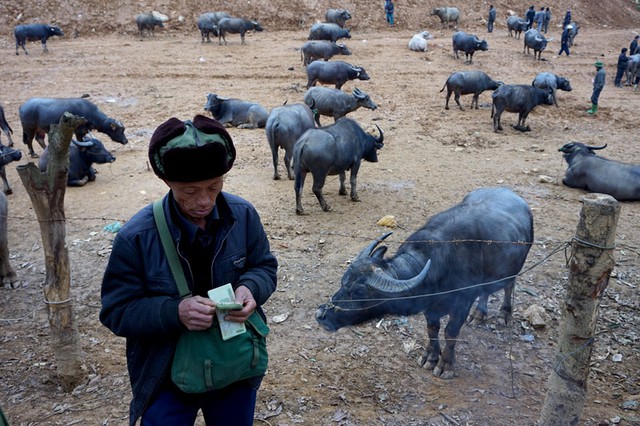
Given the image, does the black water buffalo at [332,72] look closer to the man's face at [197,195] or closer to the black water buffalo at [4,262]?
the black water buffalo at [4,262]

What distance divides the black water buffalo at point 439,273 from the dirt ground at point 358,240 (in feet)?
1.85

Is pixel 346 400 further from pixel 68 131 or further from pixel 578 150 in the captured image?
pixel 578 150

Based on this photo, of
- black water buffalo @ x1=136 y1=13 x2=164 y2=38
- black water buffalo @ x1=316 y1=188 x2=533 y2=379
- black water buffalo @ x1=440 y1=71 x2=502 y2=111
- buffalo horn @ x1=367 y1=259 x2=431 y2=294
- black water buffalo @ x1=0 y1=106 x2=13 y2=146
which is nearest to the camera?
buffalo horn @ x1=367 y1=259 x2=431 y2=294

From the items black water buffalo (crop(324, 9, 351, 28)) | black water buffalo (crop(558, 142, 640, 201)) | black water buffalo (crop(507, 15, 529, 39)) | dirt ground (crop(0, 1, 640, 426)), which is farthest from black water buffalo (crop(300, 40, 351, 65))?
black water buffalo (crop(558, 142, 640, 201))

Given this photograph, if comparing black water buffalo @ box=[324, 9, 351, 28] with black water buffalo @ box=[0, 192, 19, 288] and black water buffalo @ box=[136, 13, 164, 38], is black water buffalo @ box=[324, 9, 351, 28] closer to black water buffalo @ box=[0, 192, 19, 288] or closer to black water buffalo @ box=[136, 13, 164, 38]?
black water buffalo @ box=[136, 13, 164, 38]

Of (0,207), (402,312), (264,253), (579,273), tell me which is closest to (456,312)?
(402,312)

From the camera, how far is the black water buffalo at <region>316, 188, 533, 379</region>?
392 centimetres

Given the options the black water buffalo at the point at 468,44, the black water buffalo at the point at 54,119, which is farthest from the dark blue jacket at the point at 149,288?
the black water buffalo at the point at 468,44

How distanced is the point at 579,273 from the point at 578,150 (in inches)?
293

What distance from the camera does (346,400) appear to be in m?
4.08

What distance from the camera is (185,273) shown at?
2.12 m

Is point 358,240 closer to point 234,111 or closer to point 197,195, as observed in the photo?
point 197,195

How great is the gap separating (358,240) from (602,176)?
16.4 feet

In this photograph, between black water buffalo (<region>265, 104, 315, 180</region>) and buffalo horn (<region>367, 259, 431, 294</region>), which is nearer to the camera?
buffalo horn (<region>367, 259, 431, 294</region>)
